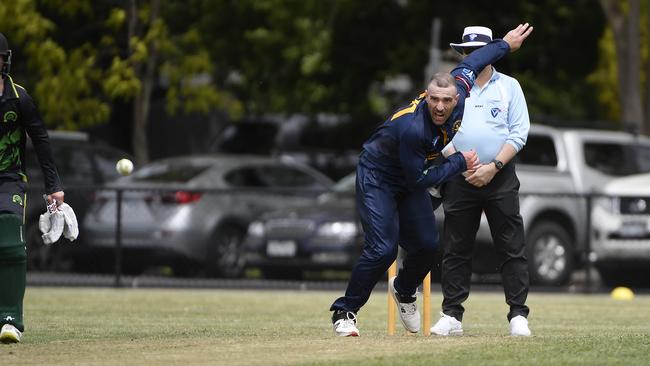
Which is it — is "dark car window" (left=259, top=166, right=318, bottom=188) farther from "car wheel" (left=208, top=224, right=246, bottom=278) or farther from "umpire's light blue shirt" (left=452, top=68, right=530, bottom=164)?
"umpire's light blue shirt" (left=452, top=68, right=530, bottom=164)

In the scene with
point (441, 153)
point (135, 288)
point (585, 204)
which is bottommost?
point (135, 288)

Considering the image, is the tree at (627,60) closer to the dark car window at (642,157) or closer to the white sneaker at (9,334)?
the dark car window at (642,157)

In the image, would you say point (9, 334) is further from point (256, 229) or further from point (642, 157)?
point (642, 157)

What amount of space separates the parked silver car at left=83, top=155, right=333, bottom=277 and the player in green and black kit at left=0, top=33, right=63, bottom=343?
8914 mm

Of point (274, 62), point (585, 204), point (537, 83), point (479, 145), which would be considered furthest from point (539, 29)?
point (479, 145)

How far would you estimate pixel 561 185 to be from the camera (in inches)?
791

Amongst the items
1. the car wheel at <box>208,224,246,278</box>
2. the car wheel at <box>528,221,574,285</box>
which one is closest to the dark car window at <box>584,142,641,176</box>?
the car wheel at <box>528,221,574,285</box>

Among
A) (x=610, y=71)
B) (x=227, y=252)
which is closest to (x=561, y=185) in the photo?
(x=227, y=252)

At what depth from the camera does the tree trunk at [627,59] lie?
24172 millimetres

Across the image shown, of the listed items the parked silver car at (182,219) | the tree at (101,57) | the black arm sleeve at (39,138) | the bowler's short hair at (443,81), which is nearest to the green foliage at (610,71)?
the tree at (101,57)

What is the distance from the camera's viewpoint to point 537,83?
29391mm

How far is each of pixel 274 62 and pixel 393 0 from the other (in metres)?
2.44

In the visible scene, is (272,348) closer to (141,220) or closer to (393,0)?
(141,220)

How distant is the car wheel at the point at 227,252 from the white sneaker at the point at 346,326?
9124mm
